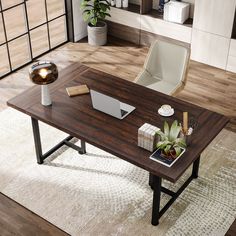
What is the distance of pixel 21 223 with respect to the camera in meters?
3.93

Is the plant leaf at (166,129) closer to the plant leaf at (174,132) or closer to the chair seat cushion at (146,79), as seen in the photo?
the plant leaf at (174,132)

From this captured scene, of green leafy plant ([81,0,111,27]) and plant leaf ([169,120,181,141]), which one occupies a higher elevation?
plant leaf ([169,120,181,141])

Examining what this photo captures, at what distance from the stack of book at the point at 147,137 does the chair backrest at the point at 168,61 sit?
4.69 feet

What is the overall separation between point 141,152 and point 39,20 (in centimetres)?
474

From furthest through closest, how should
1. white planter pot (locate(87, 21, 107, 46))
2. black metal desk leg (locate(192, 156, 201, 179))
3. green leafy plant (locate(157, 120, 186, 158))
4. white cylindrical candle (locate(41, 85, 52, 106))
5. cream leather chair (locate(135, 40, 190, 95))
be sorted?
white planter pot (locate(87, 21, 107, 46))
cream leather chair (locate(135, 40, 190, 95))
black metal desk leg (locate(192, 156, 201, 179))
white cylindrical candle (locate(41, 85, 52, 106))
green leafy plant (locate(157, 120, 186, 158))

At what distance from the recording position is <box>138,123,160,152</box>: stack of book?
11.4ft

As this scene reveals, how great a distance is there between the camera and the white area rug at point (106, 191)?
3.89 metres

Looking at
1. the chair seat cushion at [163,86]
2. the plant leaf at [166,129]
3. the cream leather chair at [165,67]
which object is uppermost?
the plant leaf at [166,129]

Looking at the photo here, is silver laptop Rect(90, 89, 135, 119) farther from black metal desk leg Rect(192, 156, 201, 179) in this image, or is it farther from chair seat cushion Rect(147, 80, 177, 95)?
chair seat cushion Rect(147, 80, 177, 95)

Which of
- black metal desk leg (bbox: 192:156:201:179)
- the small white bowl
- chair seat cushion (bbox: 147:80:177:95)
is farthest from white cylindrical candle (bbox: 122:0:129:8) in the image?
black metal desk leg (bbox: 192:156:201:179)

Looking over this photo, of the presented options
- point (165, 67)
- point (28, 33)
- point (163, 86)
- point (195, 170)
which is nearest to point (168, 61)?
point (165, 67)

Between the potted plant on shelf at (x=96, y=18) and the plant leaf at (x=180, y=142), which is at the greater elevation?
the plant leaf at (x=180, y=142)

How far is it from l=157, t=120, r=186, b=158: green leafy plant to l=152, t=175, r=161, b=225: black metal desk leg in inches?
9.1

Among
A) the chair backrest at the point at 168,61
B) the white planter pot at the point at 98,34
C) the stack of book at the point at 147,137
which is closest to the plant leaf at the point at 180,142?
the stack of book at the point at 147,137
